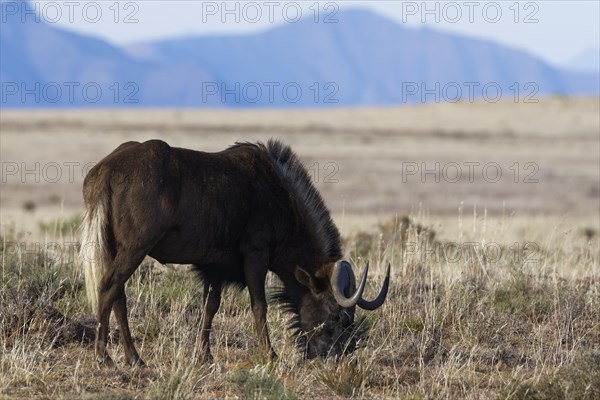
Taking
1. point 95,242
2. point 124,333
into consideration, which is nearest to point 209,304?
point 124,333

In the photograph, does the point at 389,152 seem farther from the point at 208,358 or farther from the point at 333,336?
the point at 208,358

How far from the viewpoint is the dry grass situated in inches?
302

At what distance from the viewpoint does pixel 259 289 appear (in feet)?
29.1

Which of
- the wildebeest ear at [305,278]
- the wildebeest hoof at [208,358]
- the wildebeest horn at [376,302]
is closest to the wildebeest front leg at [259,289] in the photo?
the wildebeest ear at [305,278]

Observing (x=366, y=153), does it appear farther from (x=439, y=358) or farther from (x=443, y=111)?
(x=439, y=358)

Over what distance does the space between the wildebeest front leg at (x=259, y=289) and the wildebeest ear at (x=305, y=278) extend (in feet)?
1.02

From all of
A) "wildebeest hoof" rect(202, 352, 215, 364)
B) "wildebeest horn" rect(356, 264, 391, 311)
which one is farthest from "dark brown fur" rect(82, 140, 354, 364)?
"wildebeest horn" rect(356, 264, 391, 311)

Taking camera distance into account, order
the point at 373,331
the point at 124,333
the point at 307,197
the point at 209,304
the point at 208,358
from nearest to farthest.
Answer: the point at 124,333
the point at 208,358
the point at 209,304
the point at 307,197
the point at 373,331

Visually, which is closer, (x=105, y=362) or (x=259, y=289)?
(x=105, y=362)

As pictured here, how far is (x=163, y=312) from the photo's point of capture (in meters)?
10.2

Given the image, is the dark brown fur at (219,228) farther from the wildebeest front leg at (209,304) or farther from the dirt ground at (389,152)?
the dirt ground at (389,152)

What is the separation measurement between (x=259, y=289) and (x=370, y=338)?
1299 millimetres

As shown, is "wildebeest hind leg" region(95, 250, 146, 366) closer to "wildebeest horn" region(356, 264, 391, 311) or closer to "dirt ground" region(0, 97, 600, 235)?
"wildebeest horn" region(356, 264, 391, 311)

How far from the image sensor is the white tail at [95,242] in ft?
27.0
